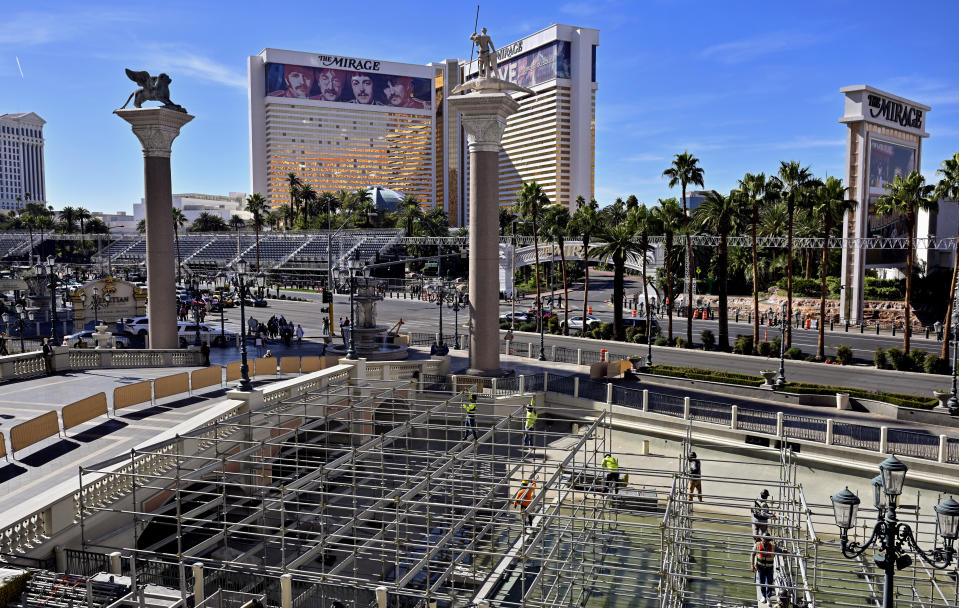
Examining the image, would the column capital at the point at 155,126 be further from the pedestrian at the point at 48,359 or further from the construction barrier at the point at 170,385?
the construction barrier at the point at 170,385

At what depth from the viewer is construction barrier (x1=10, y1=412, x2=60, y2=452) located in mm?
19244

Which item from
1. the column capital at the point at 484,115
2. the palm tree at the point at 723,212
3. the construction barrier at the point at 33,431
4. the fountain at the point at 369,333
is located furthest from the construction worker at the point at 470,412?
the palm tree at the point at 723,212

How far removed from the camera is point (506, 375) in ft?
108

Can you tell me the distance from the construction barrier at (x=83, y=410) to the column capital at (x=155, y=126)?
1642cm

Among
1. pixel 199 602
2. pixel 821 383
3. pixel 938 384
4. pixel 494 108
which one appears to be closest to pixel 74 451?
pixel 199 602

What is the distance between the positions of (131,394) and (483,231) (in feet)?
52.3

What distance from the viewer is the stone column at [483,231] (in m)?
31.8

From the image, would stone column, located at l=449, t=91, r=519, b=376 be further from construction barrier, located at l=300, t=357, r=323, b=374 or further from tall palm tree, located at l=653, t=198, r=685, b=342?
tall palm tree, located at l=653, t=198, r=685, b=342

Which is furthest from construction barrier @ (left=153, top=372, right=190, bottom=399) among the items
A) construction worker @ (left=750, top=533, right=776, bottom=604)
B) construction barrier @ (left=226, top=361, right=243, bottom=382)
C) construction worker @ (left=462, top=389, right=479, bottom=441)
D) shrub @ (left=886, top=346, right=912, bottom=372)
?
shrub @ (left=886, top=346, right=912, bottom=372)

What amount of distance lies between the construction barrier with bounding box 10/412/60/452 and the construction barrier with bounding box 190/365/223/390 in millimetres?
7232

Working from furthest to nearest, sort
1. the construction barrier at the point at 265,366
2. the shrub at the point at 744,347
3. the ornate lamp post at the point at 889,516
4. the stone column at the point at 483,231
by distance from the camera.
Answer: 1. the shrub at the point at 744,347
2. the construction barrier at the point at 265,366
3. the stone column at the point at 483,231
4. the ornate lamp post at the point at 889,516

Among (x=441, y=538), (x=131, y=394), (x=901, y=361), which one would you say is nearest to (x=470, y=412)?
(x=441, y=538)

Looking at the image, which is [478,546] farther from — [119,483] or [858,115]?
[858,115]

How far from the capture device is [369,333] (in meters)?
35.9
